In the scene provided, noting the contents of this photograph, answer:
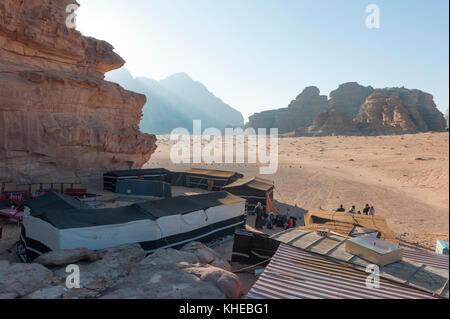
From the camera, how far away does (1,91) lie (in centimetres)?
1720

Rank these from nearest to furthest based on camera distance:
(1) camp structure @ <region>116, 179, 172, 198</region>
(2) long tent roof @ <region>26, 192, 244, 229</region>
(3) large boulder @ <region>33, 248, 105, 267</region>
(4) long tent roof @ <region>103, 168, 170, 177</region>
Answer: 1. (3) large boulder @ <region>33, 248, 105, 267</region>
2. (2) long tent roof @ <region>26, 192, 244, 229</region>
3. (1) camp structure @ <region>116, 179, 172, 198</region>
4. (4) long tent roof @ <region>103, 168, 170, 177</region>

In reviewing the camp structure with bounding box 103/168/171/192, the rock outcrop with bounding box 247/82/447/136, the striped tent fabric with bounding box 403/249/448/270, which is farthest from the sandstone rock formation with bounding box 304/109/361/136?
the striped tent fabric with bounding box 403/249/448/270

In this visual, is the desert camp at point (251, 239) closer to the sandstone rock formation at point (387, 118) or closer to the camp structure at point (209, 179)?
the camp structure at point (209, 179)

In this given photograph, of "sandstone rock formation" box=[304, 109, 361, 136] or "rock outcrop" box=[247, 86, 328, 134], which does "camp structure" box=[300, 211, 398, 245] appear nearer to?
"sandstone rock formation" box=[304, 109, 361, 136]

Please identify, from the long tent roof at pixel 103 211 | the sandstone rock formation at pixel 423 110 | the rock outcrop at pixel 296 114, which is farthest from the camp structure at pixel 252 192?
the rock outcrop at pixel 296 114

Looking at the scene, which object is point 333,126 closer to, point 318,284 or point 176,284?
point 318,284

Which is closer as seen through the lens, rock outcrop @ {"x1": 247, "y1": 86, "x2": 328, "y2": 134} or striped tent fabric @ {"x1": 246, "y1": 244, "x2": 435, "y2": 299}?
striped tent fabric @ {"x1": 246, "y1": 244, "x2": 435, "y2": 299}

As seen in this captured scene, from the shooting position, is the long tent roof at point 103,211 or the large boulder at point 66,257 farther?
the long tent roof at point 103,211

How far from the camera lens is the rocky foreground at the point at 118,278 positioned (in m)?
5.23

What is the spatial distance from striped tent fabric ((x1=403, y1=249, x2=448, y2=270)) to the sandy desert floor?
8396mm

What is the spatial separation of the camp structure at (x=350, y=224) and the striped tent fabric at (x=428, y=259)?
3.77m

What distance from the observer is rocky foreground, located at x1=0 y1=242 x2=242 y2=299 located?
5230 millimetres
